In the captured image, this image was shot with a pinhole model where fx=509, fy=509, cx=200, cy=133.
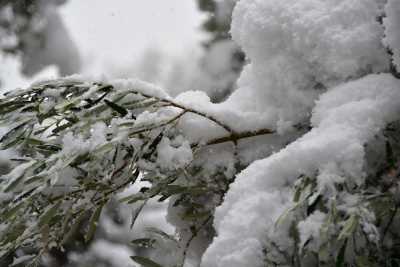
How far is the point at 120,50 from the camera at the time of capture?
3.93m

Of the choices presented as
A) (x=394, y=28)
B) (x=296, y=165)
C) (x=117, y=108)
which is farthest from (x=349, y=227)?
(x=117, y=108)

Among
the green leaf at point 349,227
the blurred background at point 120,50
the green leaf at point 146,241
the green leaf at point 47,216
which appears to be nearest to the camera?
the green leaf at point 349,227

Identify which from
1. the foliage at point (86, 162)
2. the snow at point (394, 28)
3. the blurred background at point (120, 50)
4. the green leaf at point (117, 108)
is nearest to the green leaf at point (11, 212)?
the foliage at point (86, 162)

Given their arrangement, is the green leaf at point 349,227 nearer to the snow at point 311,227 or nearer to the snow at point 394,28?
the snow at point 311,227

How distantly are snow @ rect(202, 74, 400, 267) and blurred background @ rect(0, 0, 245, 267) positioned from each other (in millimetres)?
1666

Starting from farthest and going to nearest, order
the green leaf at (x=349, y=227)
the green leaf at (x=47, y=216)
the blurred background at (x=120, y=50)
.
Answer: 1. the blurred background at (x=120, y=50)
2. the green leaf at (x=47, y=216)
3. the green leaf at (x=349, y=227)

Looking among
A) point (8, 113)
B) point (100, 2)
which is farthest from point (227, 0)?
point (100, 2)

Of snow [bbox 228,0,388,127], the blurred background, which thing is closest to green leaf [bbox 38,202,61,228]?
snow [bbox 228,0,388,127]

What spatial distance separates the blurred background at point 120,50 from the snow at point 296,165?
5.47 ft

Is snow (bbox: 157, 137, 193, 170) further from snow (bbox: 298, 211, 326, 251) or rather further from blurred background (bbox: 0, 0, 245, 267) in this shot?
blurred background (bbox: 0, 0, 245, 267)

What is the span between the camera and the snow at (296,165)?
0.82m

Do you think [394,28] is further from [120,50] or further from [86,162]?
[120,50]

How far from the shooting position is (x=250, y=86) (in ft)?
3.85

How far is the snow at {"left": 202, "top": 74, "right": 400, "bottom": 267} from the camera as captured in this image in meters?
0.82
